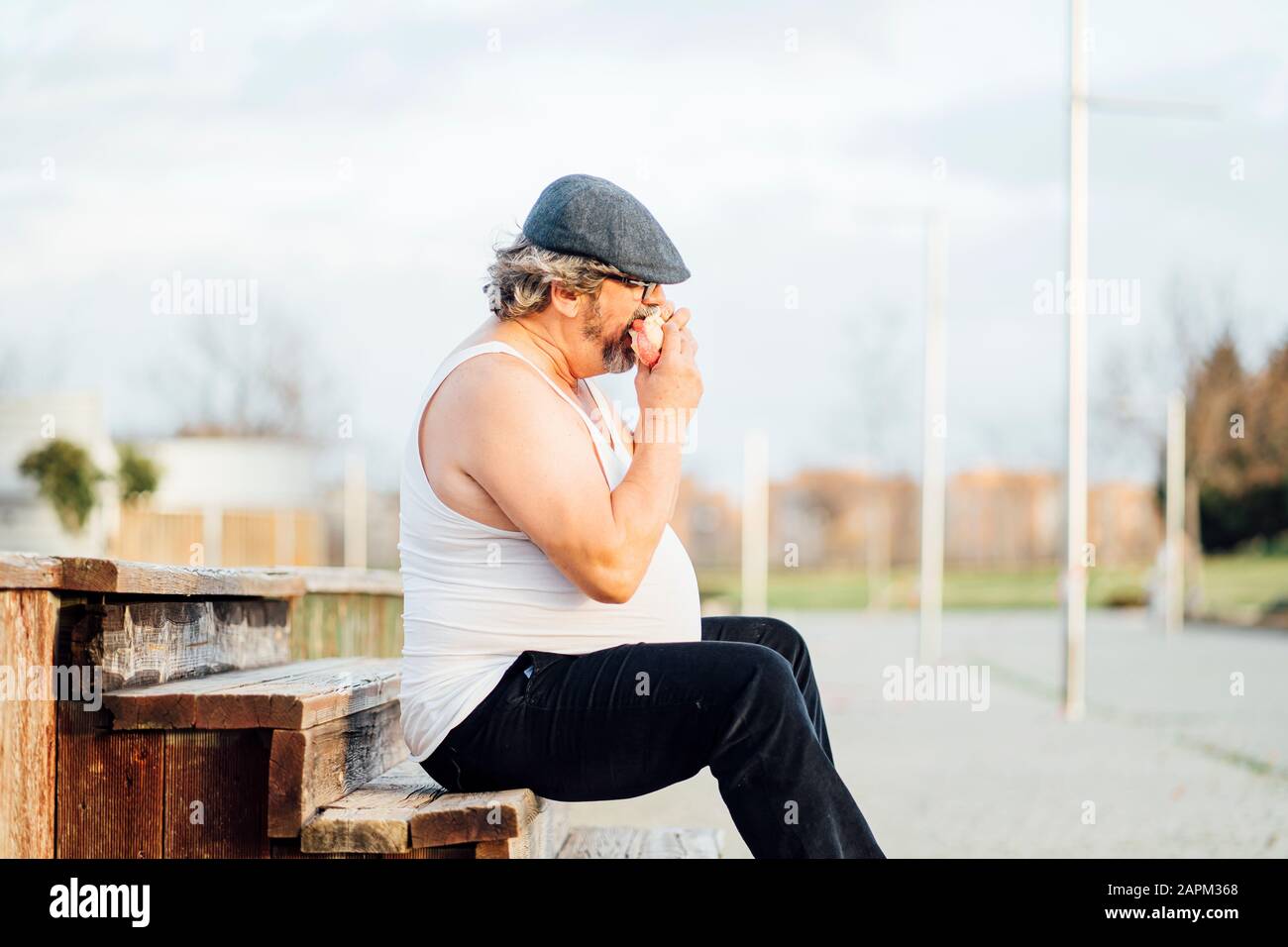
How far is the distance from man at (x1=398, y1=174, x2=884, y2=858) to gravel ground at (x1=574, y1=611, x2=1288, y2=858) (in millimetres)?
3082

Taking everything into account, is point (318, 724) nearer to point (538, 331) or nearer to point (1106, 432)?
point (538, 331)

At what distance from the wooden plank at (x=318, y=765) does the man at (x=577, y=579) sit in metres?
→ 0.15

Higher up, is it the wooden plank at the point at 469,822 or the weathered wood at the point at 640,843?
the wooden plank at the point at 469,822

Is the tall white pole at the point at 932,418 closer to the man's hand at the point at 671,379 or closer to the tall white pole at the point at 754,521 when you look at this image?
the tall white pole at the point at 754,521

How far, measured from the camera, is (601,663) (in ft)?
8.86

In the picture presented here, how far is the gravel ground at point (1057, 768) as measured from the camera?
20.2 ft

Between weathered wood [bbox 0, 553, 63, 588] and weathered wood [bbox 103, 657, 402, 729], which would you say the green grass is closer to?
weathered wood [bbox 103, 657, 402, 729]

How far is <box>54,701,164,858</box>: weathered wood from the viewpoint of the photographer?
267cm

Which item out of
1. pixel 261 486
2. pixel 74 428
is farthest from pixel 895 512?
pixel 74 428

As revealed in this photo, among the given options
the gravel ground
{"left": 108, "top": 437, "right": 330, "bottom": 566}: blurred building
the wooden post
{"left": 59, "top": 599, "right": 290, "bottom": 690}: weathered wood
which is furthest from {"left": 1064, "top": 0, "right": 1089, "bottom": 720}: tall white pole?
the wooden post

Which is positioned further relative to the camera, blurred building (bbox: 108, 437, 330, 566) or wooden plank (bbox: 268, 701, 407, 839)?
blurred building (bbox: 108, 437, 330, 566)

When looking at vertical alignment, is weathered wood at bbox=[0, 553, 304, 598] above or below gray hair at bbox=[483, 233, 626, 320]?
below

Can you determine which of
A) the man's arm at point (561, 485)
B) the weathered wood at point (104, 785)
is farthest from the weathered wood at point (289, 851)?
the man's arm at point (561, 485)
